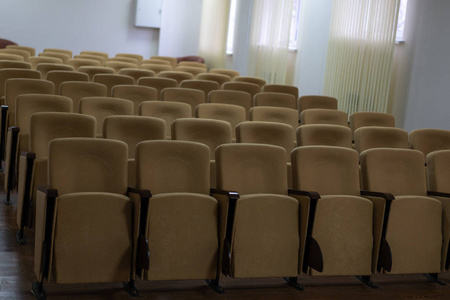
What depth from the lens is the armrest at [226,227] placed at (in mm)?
3727

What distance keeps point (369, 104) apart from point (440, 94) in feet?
4.29

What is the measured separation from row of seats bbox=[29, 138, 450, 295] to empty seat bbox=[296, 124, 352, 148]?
3.11ft

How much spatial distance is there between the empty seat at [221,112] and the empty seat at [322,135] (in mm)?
916

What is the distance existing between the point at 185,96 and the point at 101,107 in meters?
1.32

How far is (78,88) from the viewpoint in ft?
21.4

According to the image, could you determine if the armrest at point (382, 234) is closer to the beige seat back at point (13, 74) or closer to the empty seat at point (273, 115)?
the empty seat at point (273, 115)

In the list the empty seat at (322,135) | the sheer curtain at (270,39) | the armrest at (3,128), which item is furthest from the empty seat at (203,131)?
the sheer curtain at (270,39)

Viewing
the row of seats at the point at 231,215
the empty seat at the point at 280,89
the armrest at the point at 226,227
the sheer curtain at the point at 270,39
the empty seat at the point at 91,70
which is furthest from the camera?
the sheer curtain at the point at 270,39

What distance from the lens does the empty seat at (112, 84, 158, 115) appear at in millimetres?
6659

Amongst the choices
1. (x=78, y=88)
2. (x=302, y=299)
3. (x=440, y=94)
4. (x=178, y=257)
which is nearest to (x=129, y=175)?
(x=178, y=257)

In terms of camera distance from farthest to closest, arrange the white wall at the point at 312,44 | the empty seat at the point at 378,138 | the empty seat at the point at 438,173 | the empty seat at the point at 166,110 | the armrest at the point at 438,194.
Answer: the white wall at the point at 312,44
the empty seat at the point at 166,110
the empty seat at the point at 378,138
the empty seat at the point at 438,173
the armrest at the point at 438,194

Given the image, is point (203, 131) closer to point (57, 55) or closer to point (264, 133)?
point (264, 133)

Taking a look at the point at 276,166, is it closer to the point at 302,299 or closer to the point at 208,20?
the point at 302,299

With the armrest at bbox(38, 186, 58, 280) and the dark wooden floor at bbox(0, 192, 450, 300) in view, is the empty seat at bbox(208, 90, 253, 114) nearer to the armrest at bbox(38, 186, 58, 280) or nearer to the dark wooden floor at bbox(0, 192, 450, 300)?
the dark wooden floor at bbox(0, 192, 450, 300)
